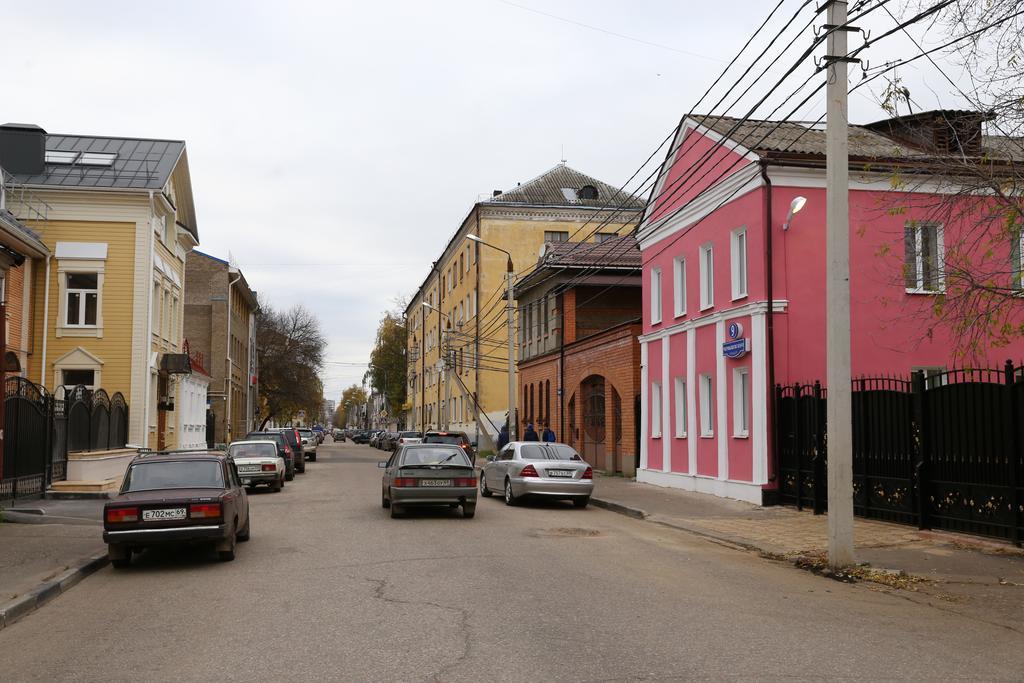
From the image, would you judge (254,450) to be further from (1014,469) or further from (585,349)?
(1014,469)

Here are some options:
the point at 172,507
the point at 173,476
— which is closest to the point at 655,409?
the point at 173,476

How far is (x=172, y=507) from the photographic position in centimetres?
1161

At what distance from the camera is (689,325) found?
23438 mm

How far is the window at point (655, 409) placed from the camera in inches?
1013

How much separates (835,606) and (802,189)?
12.6 meters

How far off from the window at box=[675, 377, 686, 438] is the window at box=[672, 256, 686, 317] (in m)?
1.78

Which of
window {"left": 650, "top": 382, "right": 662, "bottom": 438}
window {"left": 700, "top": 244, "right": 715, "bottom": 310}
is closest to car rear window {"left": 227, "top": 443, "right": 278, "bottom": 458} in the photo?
window {"left": 650, "top": 382, "right": 662, "bottom": 438}

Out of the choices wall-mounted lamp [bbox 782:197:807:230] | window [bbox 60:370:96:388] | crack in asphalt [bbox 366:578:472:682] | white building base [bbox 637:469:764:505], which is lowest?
crack in asphalt [bbox 366:578:472:682]

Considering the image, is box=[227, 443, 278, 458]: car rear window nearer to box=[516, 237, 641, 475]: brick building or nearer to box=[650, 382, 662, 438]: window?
box=[516, 237, 641, 475]: brick building

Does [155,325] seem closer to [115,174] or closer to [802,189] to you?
[115,174]

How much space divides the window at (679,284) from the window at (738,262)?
334cm

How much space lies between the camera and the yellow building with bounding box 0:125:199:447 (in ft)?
102

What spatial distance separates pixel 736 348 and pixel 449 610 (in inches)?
513

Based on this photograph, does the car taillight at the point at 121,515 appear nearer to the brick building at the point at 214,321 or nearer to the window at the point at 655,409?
the window at the point at 655,409
